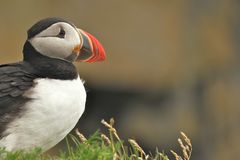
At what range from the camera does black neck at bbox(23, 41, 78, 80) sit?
19.9 feet

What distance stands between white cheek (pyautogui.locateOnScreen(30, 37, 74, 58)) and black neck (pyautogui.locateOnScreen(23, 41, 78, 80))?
0.03 metres

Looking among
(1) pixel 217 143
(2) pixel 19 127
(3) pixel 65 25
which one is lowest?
(1) pixel 217 143

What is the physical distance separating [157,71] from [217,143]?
936mm

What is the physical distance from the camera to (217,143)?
12.9 m

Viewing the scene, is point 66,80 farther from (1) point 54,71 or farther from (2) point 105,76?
(2) point 105,76

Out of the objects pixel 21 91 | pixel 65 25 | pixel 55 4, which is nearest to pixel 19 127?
pixel 21 91

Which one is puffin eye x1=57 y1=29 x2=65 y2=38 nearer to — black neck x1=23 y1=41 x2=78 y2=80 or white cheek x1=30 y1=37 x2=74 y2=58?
white cheek x1=30 y1=37 x2=74 y2=58

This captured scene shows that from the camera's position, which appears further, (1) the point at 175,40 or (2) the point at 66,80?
(1) the point at 175,40

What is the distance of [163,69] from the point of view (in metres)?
13.0

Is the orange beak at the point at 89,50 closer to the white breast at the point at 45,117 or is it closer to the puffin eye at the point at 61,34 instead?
the puffin eye at the point at 61,34

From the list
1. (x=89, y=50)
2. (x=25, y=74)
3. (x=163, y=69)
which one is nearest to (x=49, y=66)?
(x=25, y=74)

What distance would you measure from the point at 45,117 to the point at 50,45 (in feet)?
1.49

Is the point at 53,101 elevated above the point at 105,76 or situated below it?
above

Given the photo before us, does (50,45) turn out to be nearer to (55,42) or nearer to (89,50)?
(55,42)
